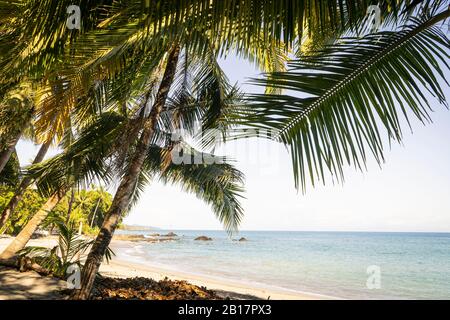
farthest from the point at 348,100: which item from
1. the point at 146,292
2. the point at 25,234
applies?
the point at 25,234

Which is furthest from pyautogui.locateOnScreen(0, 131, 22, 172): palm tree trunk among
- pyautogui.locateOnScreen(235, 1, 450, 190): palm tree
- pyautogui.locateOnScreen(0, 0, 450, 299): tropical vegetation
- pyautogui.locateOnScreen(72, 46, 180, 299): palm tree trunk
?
pyautogui.locateOnScreen(235, 1, 450, 190): palm tree

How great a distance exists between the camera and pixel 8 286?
504 cm

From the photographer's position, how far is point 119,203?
4258 mm

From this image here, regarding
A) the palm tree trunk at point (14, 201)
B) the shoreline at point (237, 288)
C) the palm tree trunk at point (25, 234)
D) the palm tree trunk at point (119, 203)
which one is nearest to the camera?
the palm tree trunk at point (119, 203)

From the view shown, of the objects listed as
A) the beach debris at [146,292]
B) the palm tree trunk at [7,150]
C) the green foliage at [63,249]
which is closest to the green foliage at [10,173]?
the palm tree trunk at [7,150]

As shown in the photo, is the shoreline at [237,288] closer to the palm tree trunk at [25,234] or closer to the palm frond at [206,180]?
the palm frond at [206,180]

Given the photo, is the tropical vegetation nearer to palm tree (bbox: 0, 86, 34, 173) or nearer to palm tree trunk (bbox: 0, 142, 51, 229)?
palm tree (bbox: 0, 86, 34, 173)

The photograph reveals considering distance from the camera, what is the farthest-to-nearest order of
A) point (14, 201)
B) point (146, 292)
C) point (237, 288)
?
point (237, 288), point (14, 201), point (146, 292)

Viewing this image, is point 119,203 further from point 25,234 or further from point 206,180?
point 25,234

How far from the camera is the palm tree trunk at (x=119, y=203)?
3.89 meters

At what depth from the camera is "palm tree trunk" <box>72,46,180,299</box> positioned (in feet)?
12.8

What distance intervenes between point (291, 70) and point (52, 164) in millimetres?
5147
